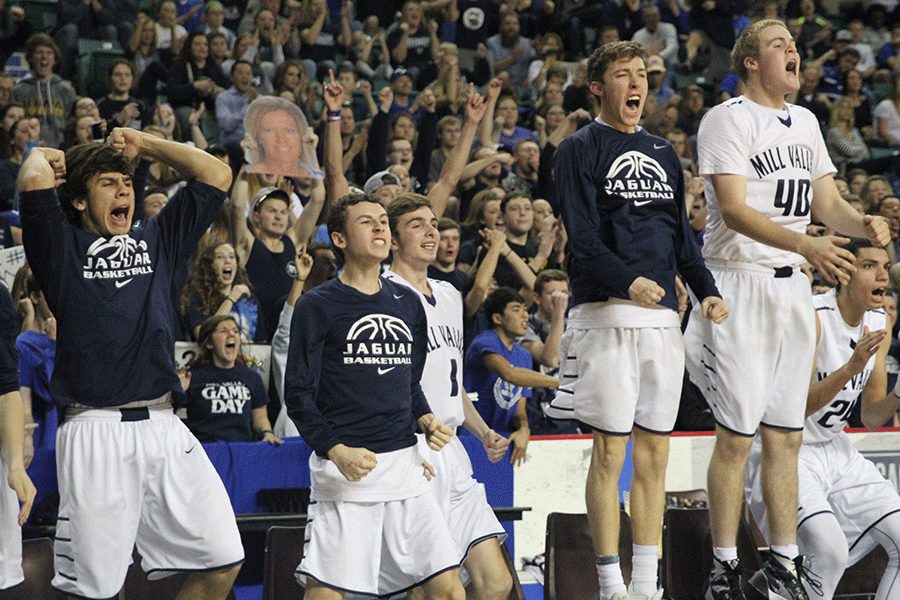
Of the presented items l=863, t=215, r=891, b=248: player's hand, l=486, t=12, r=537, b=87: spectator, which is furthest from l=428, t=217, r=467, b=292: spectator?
l=486, t=12, r=537, b=87: spectator

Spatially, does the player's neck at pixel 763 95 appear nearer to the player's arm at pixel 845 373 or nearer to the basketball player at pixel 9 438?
the player's arm at pixel 845 373

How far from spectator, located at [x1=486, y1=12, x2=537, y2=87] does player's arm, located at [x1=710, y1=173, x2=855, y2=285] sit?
10010 millimetres

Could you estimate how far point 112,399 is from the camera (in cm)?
422

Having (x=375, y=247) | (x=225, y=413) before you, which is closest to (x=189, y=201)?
(x=375, y=247)

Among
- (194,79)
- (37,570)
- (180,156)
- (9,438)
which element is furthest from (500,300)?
(194,79)

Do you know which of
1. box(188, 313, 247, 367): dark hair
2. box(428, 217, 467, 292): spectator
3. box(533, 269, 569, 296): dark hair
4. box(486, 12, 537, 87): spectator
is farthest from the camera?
box(486, 12, 537, 87): spectator

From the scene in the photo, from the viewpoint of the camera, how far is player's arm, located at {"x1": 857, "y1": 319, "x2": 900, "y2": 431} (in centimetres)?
635

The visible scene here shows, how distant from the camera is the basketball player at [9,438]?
4363mm

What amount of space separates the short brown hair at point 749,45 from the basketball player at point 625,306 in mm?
639

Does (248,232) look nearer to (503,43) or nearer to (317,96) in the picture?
(317,96)

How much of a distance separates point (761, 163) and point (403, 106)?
23.9ft

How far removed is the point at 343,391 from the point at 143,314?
89 centimetres

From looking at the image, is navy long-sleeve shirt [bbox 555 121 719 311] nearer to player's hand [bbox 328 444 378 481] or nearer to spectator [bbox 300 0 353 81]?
player's hand [bbox 328 444 378 481]

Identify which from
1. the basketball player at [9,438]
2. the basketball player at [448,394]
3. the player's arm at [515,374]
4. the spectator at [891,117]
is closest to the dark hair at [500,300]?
the player's arm at [515,374]
